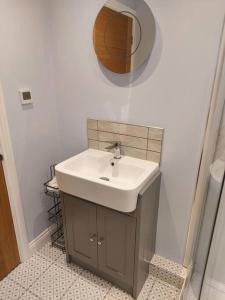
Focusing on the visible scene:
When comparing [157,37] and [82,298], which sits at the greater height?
[157,37]

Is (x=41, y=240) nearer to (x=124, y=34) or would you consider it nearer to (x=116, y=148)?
(x=116, y=148)

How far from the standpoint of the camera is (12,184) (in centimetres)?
156

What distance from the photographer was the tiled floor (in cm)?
154

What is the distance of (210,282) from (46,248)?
1.32 meters

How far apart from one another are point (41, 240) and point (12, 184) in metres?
0.65

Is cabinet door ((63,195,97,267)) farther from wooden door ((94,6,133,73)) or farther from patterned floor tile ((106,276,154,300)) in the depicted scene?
wooden door ((94,6,133,73))

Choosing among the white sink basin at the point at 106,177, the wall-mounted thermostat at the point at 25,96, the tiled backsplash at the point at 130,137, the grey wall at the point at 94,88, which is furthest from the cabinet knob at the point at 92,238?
the wall-mounted thermostat at the point at 25,96

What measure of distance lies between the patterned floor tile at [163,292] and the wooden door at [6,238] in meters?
1.07

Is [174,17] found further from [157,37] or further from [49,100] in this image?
[49,100]

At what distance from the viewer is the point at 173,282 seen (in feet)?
5.30

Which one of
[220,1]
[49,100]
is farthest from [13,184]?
[220,1]

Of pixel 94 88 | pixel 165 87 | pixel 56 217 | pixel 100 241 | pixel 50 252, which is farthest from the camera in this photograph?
pixel 56 217

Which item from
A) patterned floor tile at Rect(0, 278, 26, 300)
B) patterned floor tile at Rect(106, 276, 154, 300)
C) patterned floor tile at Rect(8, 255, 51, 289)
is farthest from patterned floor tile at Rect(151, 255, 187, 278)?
patterned floor tile at Rect(0, 278, 26, 300)

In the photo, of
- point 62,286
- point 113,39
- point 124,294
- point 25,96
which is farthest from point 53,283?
point 113,39
